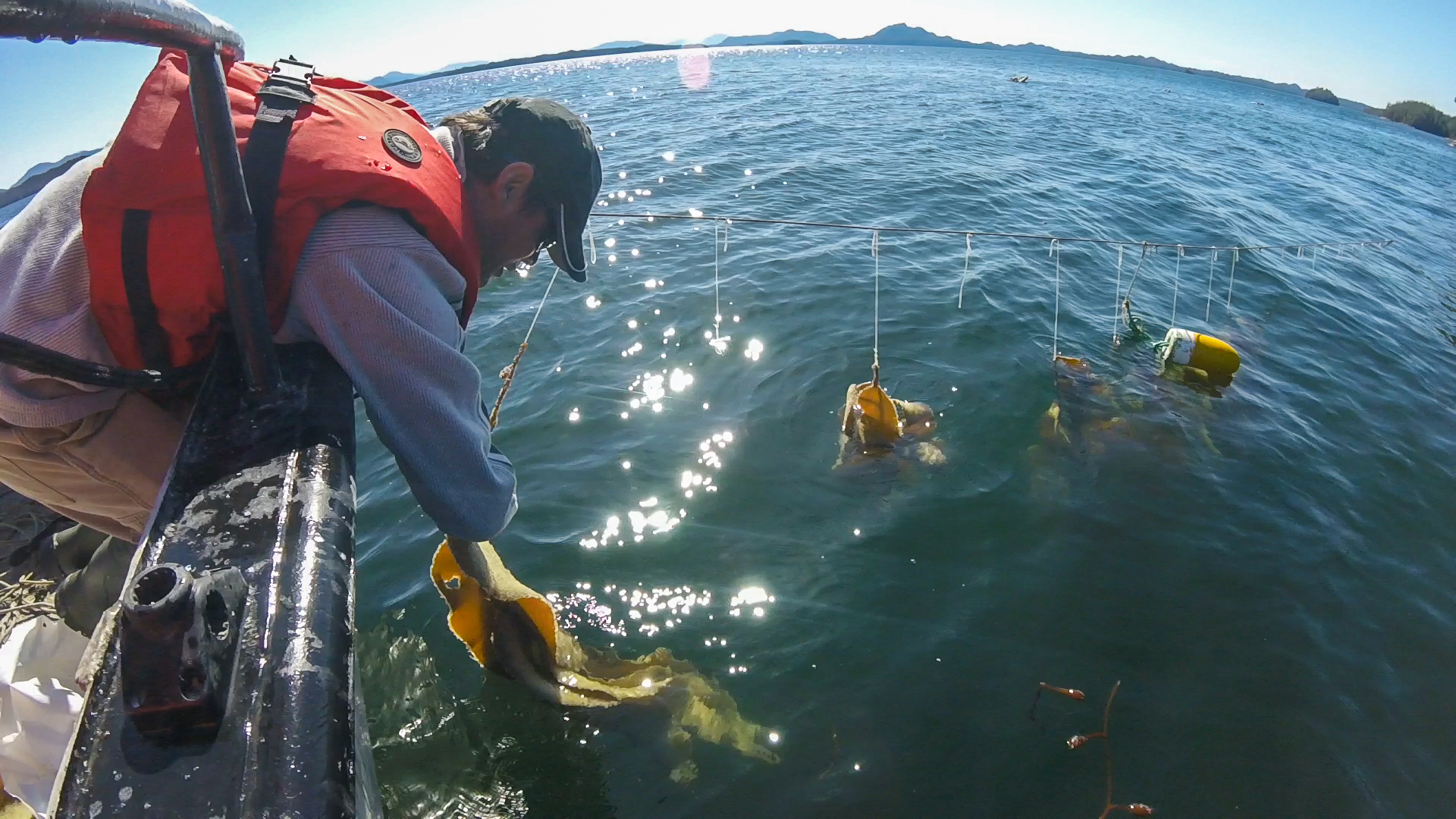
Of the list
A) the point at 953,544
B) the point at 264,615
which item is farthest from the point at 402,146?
the point at 953,544

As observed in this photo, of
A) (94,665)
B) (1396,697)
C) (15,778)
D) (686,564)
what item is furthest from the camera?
(686,564)

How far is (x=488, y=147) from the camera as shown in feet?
7.75

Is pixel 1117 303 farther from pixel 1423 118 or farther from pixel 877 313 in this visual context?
pixel 1423 118

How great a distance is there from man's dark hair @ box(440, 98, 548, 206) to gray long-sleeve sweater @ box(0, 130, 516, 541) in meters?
0.51

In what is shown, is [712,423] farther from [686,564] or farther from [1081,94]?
[1081,94]

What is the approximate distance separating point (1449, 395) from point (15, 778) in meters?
12.6

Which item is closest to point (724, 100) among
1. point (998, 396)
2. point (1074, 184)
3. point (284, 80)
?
point (1074, 184)

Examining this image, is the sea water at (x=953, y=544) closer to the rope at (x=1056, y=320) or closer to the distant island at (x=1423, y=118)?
the rope at (x=1056, y=320)

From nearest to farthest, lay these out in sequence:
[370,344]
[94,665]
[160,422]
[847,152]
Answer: [94,665] → [370,344] → [160,422] → [847,152]

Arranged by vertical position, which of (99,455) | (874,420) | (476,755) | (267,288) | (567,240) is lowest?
(476,755)

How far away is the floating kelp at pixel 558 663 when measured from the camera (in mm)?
3416

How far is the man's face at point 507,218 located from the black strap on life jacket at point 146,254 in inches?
22.8

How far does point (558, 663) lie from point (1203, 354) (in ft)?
24.0

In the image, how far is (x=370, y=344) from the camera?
1.81m
